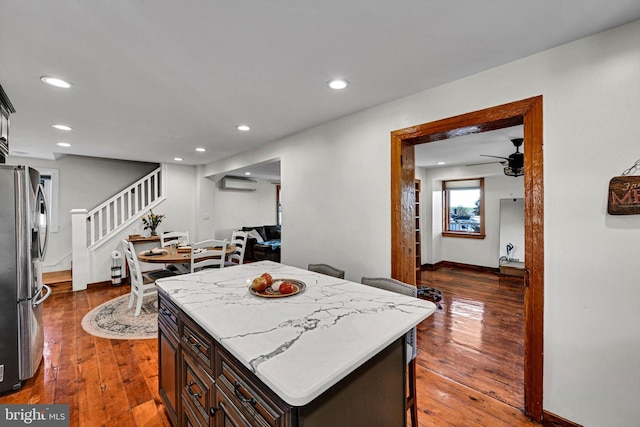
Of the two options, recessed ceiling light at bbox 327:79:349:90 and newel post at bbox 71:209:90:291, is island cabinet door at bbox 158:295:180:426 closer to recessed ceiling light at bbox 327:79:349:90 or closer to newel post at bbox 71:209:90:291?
recessed ceiling light at bbox 327:79:349:90

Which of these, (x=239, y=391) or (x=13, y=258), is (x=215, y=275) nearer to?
(x=239, y=391)

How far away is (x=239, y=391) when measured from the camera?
39.2 inches

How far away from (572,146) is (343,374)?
188cm

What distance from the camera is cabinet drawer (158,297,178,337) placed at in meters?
1.56

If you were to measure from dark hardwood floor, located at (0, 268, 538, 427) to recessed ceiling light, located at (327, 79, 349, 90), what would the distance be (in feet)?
8.17

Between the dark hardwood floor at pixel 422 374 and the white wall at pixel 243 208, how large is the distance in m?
3.71

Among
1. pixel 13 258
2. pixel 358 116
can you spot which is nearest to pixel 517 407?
pixel 358 116

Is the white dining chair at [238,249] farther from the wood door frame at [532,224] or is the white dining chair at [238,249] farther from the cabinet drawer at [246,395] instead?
the wood door frame at [532,224]

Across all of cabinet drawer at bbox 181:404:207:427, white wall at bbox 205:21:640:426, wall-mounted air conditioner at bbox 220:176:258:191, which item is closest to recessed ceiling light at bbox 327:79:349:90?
white wall at bbox 205:21:640:426

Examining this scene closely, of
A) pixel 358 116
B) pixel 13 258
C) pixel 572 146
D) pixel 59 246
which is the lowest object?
pixel 59 246

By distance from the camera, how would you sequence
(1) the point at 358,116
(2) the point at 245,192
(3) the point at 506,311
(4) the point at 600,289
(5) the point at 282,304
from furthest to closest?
(2) the point at 245,192 < (3) the point at 506,311 < (1) the point at 358,116 < (4) the point at 600,289 < (5) the point at 282,304

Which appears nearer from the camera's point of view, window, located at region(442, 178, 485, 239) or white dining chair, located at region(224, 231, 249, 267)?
white dining chair, located at region(224, 231, 249, 267)

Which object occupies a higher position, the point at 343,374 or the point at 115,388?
the point at 343,374

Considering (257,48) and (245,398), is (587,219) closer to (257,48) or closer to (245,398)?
(245,398)
